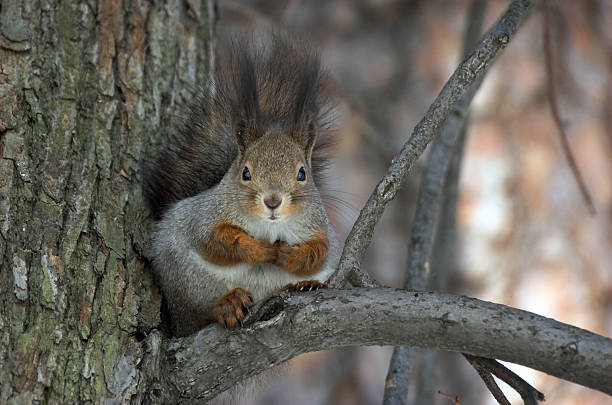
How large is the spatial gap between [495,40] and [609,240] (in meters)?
1.84

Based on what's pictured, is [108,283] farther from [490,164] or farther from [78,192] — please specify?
[490,164]

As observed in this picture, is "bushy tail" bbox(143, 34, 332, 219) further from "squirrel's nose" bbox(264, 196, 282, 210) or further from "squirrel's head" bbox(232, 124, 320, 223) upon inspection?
"squirrel's nose" bbox(264, 196, 282, 210)

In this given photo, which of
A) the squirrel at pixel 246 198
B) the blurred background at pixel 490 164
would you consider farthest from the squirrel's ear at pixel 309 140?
the blurred background at pixel 490 164

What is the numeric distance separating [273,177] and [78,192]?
1.53 feet

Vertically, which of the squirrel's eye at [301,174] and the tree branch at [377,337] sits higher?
the squirrel's eye at [301,174]

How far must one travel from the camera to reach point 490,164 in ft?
10.7

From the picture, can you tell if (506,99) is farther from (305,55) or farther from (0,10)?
(0,10)

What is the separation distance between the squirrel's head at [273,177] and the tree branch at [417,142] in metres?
Answer: 0.25

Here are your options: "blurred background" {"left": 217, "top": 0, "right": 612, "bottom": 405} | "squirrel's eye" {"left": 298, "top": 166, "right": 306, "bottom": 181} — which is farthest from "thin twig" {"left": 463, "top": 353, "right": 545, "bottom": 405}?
"blurred background" {"left": 217, "top": 0, "right": 612, "bottom": 405}

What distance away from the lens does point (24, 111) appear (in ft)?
5.52

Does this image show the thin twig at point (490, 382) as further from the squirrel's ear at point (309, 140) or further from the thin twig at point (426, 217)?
the squirrel's ear at point (309, 140)

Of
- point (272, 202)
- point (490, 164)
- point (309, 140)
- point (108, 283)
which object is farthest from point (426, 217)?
point (490, 164)

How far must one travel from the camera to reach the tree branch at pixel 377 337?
4.25 ft

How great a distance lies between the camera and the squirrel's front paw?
1.59 meters
